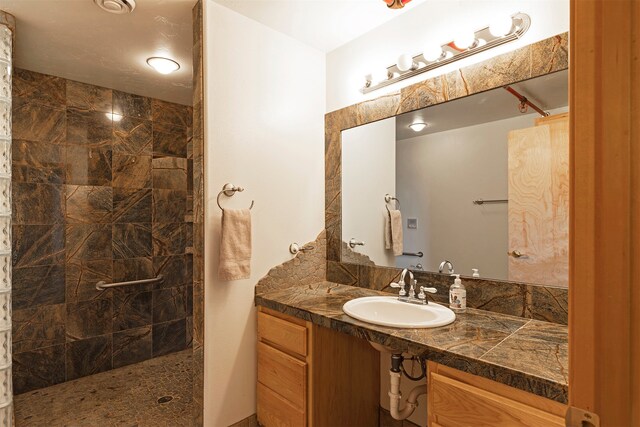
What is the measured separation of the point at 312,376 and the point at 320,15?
6.51 ft

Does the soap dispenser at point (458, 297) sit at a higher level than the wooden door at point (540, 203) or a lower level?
lower

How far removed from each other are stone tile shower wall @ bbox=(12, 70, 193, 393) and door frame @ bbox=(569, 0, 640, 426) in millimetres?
3145

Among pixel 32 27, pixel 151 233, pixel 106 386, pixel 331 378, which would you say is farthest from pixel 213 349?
pixel 32 27

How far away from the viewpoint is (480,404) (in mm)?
1045

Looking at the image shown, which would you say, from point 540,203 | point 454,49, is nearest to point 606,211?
point 540,203

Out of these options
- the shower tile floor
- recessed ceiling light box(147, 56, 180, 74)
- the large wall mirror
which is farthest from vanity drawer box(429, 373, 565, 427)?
A: recessed ceiling light box(147, 56, 180, 74)

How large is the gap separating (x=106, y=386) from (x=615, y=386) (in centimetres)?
309

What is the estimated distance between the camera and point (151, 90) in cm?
288

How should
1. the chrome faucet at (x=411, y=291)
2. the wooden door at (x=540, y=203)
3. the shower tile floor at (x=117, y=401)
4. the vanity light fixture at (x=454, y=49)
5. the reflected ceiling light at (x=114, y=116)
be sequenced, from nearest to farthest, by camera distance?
the wooden door at (x=540, y=203) → the vanity light fixture at (x=454, y=49) → the chrome faucet at (x=411, y=291) → the shower tile floor at (x=117, y=401) → the reflected ceiling light at (x=114, y=116)

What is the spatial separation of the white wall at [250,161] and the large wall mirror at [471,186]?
0.35 m

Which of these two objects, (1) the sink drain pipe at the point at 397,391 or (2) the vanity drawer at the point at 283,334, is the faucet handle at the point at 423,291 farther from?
(2) the vanity drawer at the point at 283,334

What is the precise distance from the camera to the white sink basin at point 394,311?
58.2 inches

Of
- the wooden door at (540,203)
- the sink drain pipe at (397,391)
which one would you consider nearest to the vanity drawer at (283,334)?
the sink drain pipe at (397,391)

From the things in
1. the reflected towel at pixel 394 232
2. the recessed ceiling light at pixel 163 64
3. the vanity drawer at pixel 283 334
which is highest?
the recessed ceiling light at pixel 163 64
